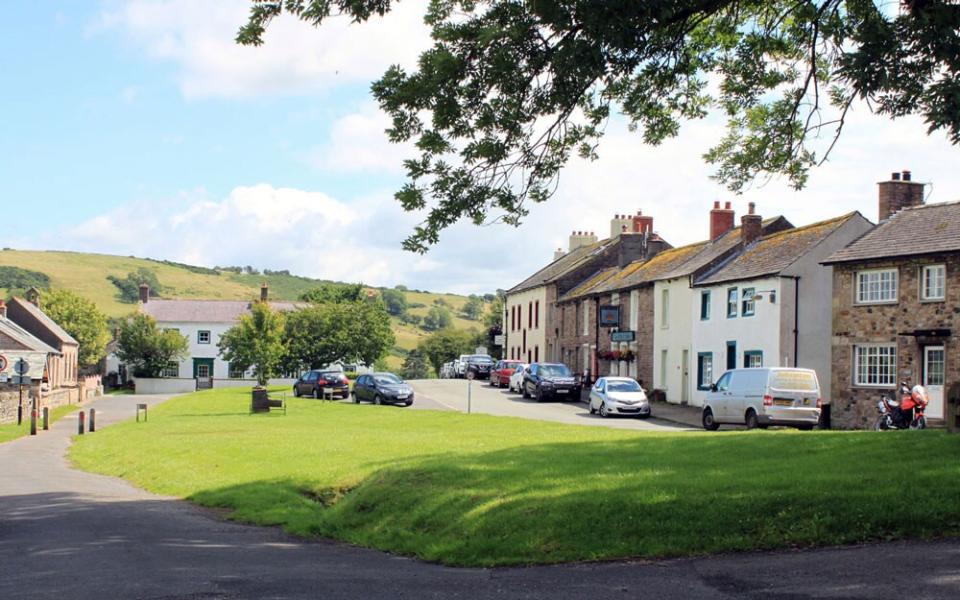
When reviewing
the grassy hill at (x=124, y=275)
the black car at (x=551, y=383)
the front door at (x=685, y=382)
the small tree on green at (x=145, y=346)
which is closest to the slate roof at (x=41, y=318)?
the small tree on green at (x=145, y=346)

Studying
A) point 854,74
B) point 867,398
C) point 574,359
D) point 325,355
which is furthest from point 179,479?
point 325,355

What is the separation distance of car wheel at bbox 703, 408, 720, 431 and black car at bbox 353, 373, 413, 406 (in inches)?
733

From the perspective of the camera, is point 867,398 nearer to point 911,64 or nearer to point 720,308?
point 720,308

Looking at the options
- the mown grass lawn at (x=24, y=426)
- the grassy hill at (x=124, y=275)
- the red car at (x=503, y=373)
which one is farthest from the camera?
the grassy hill at (x=124, y=275)

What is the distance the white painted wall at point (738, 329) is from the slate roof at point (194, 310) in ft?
204

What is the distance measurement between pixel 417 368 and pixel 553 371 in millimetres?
69784


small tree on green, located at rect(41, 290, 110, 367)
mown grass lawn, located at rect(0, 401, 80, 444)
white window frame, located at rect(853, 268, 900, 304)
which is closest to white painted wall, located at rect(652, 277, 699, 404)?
white window frame, located at rect(853, 268, 900, 304)

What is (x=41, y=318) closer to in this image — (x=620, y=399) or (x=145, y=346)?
(x=145, y=346)

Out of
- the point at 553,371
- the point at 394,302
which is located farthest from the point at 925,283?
the point at 394,302

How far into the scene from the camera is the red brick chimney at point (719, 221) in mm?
50688

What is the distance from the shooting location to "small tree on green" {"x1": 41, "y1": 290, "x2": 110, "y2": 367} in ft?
324

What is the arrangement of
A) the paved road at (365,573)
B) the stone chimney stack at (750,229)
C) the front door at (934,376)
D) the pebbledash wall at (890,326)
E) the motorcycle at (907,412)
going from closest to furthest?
the paved road at (365,573)
the motorcycle at (907,412)
the pebbledash wall at (890,326)
the front door at (934,376)
the stone chimney stack at (750,229)

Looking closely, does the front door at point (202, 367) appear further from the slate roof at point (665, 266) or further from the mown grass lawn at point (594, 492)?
the mown grass lawn at point (594, 492)

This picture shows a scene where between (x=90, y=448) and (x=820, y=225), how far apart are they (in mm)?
28743
